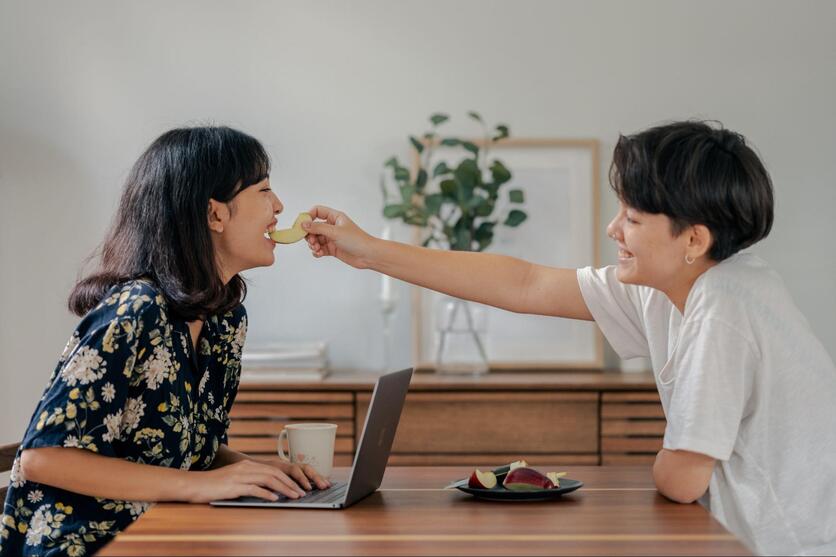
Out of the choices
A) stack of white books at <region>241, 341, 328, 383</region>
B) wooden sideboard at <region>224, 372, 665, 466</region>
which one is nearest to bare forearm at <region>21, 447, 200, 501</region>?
wooden sideboard at <region>224, 372, 665, 466</region>

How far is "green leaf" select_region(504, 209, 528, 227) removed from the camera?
3.54 m

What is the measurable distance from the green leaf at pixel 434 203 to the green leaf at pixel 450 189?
0.08 ft

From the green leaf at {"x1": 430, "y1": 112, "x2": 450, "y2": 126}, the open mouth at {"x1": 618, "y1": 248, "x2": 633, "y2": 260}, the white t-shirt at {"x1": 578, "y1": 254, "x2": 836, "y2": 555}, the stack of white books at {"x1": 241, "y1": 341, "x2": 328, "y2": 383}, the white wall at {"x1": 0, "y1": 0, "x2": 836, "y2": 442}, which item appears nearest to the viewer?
the white t-shirt at {"x1": 578, "y1": 254, "x2": 836, "y2": 555}

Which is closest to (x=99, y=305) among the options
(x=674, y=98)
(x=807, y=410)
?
(x=807, y=410)

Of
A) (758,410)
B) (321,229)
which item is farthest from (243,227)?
(758,410)

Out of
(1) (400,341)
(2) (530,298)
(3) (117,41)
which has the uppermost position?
(3) (117,41)

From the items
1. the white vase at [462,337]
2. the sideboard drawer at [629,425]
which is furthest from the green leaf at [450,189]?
the sideboard drawer at [629,425]

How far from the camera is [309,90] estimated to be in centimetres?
377

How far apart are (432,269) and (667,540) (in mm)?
926

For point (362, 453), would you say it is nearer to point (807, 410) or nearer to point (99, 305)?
point (99, 305)

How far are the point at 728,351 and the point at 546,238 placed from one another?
2.16 metres

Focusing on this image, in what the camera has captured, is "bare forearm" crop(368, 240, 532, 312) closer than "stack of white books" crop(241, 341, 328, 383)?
Yes

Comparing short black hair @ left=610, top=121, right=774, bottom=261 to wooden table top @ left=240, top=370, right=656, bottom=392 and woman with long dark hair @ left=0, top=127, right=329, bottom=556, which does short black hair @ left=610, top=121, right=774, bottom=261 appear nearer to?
woman with long dark hair @ left=0, top=127, right=329, bottom=556

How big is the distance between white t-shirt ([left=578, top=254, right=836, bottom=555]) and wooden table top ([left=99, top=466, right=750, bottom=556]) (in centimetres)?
11
